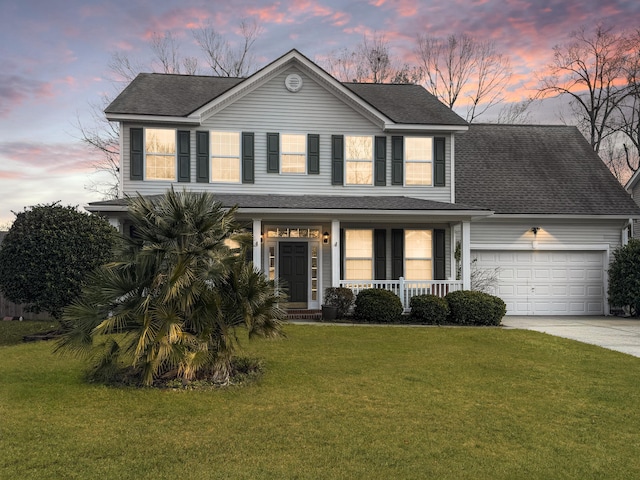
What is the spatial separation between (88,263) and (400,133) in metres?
10.00

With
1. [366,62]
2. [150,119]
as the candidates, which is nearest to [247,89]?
[150,119]

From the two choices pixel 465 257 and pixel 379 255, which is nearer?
pixel 465 257

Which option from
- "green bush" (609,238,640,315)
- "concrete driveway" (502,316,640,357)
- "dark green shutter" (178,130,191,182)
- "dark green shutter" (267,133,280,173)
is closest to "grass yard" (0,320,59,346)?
"dark green shutter" (178,130,191,182)

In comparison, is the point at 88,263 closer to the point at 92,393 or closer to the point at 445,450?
the point at 92,393

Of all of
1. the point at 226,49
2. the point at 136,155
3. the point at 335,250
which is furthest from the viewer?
the point at 226,49

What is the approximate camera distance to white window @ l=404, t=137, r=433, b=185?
15969 mm

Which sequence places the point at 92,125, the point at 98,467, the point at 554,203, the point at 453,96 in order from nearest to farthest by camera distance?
the point at 98,467, the point at 554,203, the point at 92,125, the point at 453,96

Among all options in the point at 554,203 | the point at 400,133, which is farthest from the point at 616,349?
the point at 400,133

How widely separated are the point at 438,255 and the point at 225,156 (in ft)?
24.4

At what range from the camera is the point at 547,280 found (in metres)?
17.0

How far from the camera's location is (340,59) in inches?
1163

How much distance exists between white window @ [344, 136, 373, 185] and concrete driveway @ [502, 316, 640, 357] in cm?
614

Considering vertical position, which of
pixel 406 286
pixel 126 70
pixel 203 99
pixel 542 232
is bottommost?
pixel 406 286

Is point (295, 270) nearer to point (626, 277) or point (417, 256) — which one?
point (417, 256)
